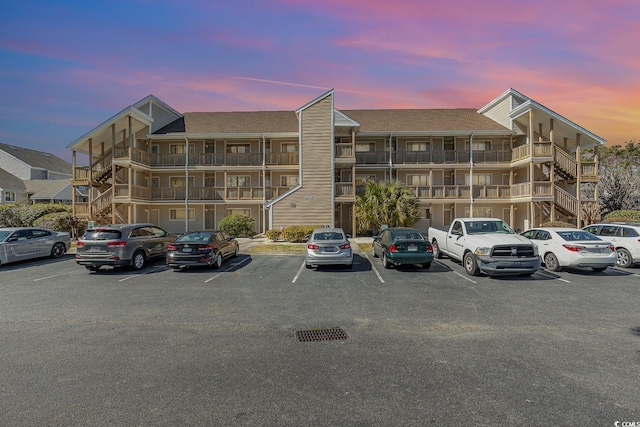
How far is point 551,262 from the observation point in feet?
38.8

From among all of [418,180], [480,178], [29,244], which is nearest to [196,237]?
[29,244]

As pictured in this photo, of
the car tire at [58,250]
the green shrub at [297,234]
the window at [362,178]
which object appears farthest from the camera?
the window at [362,178]

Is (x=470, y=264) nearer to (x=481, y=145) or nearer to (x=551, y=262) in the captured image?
(x=551, y=262)

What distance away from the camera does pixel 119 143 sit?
26.0 m

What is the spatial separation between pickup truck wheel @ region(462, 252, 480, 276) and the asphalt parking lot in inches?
34.6

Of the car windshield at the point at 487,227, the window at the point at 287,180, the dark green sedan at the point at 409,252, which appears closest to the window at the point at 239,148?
the window at the point at 287,180

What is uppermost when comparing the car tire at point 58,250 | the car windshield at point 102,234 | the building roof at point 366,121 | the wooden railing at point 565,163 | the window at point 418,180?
the building roof at point 366,121

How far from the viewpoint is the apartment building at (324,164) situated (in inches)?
942

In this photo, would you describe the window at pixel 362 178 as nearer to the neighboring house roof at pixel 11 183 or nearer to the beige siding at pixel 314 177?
the beige siding at pixel 314 177

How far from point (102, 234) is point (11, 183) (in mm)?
43585

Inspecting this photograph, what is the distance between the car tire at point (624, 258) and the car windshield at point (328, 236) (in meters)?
10.8

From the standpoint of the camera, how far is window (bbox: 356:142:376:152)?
28.1 m

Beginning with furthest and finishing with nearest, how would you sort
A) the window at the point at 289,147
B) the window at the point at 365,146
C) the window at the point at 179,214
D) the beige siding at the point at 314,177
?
the window at the point at 179,214 < the window at the point at 365,146 < the window at the point at 289,147 < the beige siding at the point at 314,177

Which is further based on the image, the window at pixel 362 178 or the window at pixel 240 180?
the window at pixel 240 180
